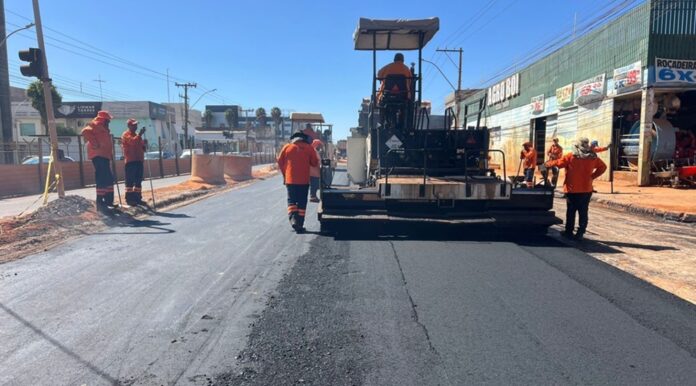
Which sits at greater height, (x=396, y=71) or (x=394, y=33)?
(x=394, y=33)

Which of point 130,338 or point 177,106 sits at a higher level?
point 177,106

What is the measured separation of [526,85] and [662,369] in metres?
28.3

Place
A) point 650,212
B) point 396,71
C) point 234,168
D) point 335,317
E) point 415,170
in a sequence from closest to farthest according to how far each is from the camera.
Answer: point 335,317, point 415,170, point 396,71, point 650,212, point 234,168

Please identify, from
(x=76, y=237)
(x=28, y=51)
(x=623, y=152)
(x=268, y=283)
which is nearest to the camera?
(x=268, y=283)

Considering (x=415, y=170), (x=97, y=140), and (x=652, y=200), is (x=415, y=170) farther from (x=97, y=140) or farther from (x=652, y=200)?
(x=652, y=200)

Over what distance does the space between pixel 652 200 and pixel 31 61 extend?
602 inches

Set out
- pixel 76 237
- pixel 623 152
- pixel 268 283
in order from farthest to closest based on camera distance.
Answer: pixel 623 152, pixel 76 237, pixel 268 283

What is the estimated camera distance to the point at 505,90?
32844 mm

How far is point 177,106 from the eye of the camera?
2781 inches

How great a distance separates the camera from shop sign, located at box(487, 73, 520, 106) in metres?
30.9

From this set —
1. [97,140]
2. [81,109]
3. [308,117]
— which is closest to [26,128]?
[81,109]

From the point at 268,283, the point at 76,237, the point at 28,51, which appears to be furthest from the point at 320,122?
the point at 268,283

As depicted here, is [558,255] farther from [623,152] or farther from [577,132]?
[577,132]

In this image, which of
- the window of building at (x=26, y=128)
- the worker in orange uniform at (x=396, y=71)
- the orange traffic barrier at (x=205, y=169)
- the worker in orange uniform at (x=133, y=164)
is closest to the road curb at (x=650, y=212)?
the worker in orange uniform at (x=396, y=71)
